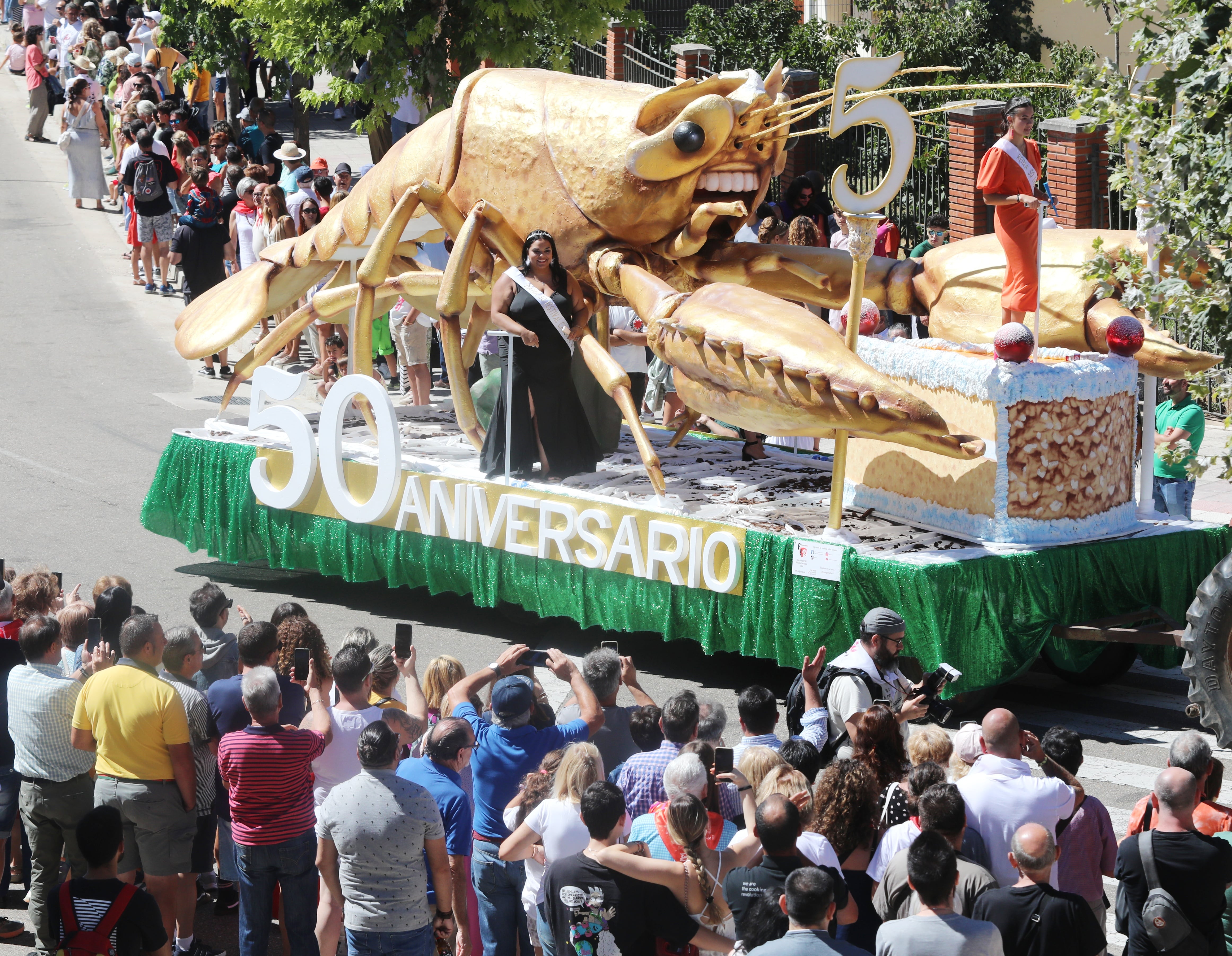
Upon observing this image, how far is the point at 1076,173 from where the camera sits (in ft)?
55.2

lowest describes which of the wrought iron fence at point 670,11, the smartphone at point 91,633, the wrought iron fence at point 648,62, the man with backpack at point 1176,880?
the man with backpack at point 1176,880

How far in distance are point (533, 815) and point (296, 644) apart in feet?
7.11

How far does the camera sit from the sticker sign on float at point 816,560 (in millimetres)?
9570

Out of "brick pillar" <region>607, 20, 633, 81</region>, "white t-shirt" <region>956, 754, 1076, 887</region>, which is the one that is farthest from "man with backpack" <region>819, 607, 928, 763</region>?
"brick pillar" <region>607, 20, 633, 81</region>

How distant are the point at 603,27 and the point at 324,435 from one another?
33.3 ft

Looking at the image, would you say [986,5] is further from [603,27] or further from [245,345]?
[245,345]

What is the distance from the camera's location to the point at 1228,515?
1321cm

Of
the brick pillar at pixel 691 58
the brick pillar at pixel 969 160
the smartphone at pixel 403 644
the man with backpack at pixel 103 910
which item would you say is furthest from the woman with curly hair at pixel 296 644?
the brick pillar at pixel 691 58

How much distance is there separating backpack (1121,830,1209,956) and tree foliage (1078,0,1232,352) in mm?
2850

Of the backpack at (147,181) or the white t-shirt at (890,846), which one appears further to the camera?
the backpack at (147,181)

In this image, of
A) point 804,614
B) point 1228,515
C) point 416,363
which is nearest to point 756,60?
point 416,363

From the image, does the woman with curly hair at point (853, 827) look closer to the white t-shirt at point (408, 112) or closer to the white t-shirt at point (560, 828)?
the white t-shirt at point (560, 828)

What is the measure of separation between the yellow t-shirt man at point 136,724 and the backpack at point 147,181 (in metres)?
13.7

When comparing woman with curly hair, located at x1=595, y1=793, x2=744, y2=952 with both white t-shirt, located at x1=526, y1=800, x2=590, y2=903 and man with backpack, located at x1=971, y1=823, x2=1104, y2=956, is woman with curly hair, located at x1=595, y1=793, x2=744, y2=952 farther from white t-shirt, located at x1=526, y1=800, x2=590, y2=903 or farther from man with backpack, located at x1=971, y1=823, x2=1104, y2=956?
man with backpack, located at x1=971, y1=823, x2=1104, y2=956
